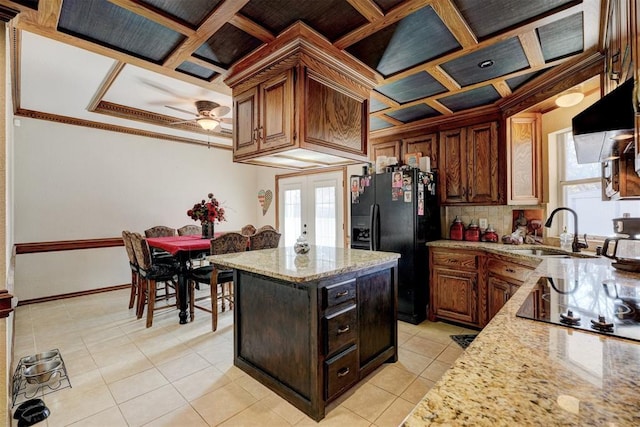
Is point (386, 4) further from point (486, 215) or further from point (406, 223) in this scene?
point (486, 215)

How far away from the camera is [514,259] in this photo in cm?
274

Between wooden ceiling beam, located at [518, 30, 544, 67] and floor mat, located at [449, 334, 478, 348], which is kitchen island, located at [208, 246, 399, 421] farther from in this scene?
wooden ceiling beam, located at [518, 30, 544, 67]

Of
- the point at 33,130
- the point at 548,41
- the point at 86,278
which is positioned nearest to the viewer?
the point at 548,41

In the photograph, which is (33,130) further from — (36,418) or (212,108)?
(36,418)

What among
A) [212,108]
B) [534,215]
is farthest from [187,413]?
[534,215]

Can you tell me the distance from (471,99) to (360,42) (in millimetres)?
1711

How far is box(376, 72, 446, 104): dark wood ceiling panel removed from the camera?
2656 mm

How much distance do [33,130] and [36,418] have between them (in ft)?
13.3

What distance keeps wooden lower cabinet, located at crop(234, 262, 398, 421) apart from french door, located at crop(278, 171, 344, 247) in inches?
110

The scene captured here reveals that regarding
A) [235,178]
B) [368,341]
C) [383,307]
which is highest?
[235,178]

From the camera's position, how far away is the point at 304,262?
2.19 meters

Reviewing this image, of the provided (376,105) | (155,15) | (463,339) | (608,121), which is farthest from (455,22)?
(463,339)

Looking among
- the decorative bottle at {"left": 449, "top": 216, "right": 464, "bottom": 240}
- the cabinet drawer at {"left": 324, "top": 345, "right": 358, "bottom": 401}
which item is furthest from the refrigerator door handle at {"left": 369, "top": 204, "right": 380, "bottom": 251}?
the cabinet drawer at {"left": 324, "top": 345, "right": 358, "bottom": 401}

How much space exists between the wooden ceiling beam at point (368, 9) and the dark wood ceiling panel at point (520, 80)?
1683 millimetres
